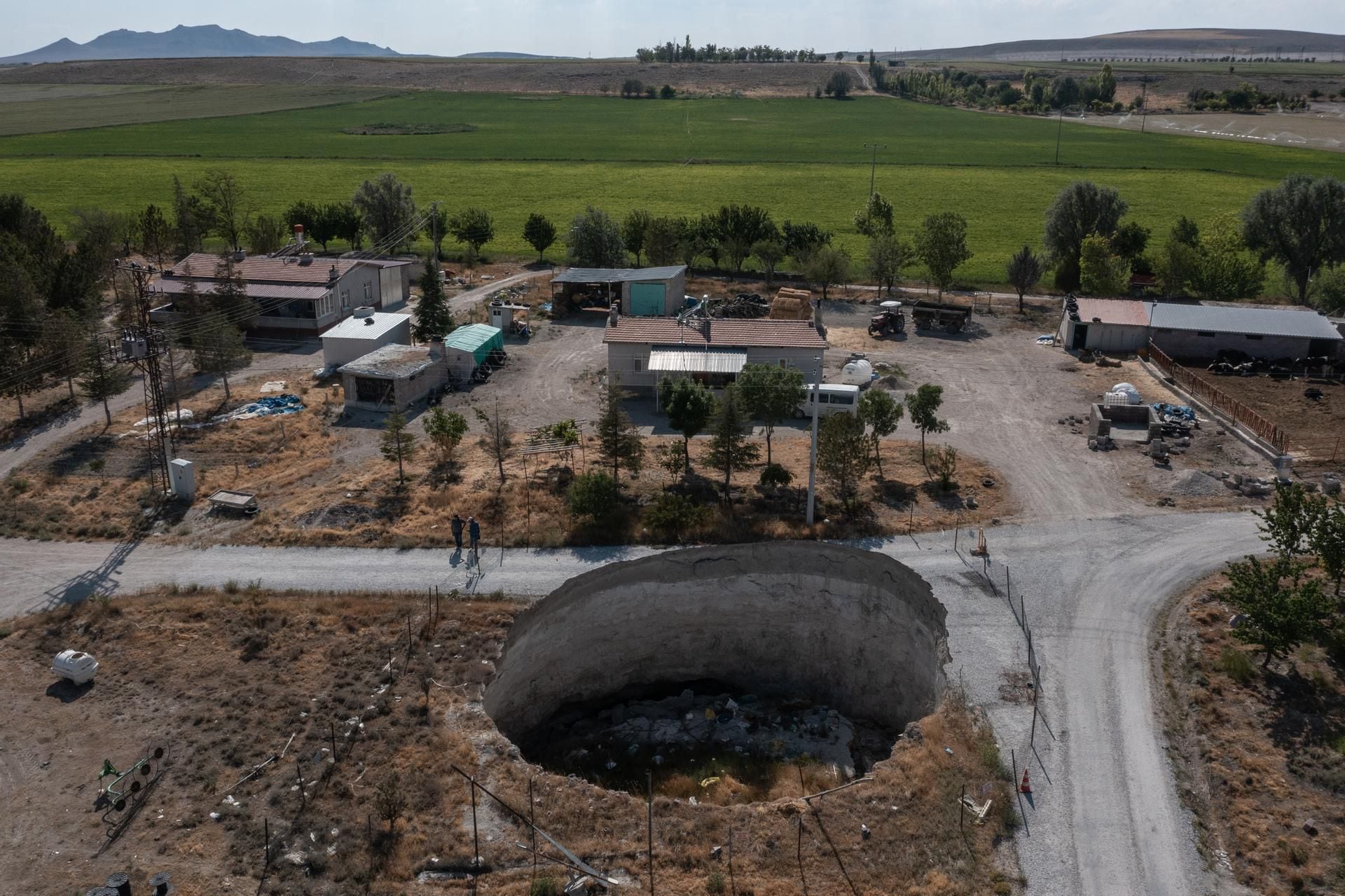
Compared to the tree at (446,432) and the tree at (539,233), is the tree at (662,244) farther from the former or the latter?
the tree at (446,432)

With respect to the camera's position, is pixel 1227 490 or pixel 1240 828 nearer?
pixel 1240 828

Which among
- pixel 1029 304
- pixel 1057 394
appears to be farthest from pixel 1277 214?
pixel 1057 394

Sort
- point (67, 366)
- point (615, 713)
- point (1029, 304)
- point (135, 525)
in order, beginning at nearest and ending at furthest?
point (615, 713) → point (135, 525) → point (67, 366) → point (1029, 304)

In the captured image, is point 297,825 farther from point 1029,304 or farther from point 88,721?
point 1029,304

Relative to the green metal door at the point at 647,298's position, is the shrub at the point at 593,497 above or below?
below

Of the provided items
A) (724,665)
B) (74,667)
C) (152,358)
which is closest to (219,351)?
(152,358)

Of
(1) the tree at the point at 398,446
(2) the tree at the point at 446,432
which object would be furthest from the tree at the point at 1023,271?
(1) the tree at the point at 398,446

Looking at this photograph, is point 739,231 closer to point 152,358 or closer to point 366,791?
point 152,358

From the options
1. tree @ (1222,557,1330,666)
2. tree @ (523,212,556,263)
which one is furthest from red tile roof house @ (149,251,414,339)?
tree @ (1222,557,1330,666)
